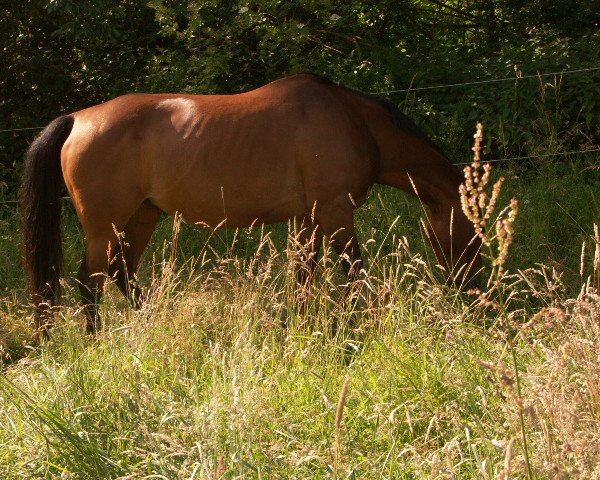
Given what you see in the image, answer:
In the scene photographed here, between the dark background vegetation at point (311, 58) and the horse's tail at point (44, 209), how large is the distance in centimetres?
235

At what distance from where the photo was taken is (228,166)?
6.26 metres

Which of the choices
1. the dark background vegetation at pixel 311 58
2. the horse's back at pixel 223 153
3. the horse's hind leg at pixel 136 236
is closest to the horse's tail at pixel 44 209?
the horse's back at pixel 223 153

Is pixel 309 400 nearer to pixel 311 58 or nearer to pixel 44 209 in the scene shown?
pixel 44 209

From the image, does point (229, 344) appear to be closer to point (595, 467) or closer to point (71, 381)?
point (71, 381)

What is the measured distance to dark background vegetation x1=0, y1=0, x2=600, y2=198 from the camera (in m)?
8.91

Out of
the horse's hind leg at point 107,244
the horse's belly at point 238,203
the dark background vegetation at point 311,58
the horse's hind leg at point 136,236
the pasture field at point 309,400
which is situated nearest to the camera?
the pasture field at point 309,400

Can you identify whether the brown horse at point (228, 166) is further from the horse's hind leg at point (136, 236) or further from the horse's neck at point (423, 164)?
the horse's hind leg at point (136, 236)

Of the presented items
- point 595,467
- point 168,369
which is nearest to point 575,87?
point 168,369

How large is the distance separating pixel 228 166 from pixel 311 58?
12.9ft

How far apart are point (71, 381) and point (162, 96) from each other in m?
2.90

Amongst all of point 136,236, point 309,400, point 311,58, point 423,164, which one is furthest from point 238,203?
point 311,58

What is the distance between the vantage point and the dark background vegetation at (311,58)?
8.91 m

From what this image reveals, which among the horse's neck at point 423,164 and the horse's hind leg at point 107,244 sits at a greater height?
the horse's neck at point 423,164

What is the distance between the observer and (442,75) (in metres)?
9.92
